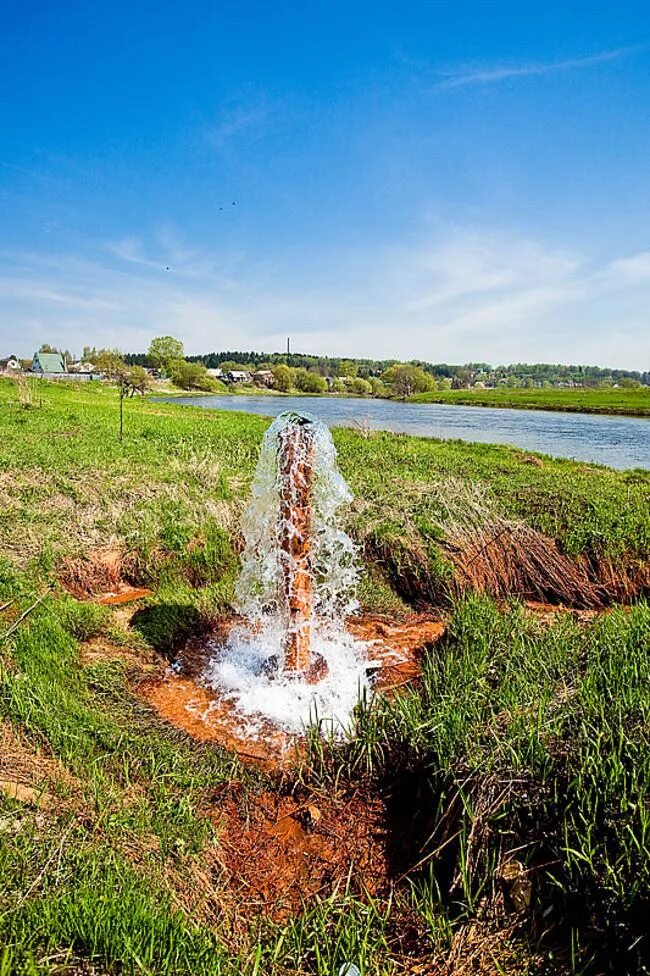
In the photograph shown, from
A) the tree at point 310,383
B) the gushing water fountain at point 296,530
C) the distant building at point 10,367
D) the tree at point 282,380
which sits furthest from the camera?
the tree at point 310,383

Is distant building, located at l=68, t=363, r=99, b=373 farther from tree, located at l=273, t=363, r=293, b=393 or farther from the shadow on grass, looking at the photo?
the shadow on grass

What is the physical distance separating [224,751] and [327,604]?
7.53 ft

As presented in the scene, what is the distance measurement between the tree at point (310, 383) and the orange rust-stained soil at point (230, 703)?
287 ft

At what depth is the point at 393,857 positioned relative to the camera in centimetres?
301

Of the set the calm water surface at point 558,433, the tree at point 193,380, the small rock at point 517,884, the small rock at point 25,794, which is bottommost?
the small rock at point 517,884

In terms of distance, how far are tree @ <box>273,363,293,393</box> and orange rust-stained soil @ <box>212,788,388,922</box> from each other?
88.8m

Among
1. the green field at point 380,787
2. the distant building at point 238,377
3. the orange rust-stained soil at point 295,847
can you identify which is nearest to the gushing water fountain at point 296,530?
the green field at point 380,787

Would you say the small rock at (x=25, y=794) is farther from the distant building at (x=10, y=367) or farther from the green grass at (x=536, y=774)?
the distant building at (x=10, y=367)

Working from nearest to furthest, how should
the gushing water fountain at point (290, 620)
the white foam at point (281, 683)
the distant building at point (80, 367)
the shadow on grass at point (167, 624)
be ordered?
the white foam at point (281, 683), the gushing water fountain at point (290, 620), the shadow on grass at point (167, 624), the distant building at point (80, 367)

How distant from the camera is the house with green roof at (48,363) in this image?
85350mm

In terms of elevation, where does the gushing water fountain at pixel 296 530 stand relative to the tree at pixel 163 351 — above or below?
below

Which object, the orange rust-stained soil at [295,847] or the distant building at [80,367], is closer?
the orange rust-stained soil at [295,847]

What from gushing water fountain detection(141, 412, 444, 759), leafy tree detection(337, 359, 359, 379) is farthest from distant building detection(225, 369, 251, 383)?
gushing water fountain detection(141, 412, 444, 759)

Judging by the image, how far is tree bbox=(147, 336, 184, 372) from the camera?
119 metres
